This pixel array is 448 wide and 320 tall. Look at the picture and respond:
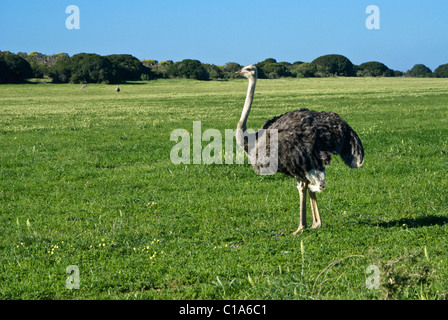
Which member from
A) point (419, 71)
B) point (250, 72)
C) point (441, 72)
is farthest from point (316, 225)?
point (419, 71)

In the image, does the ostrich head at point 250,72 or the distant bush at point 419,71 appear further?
the distant bush at point 419,71

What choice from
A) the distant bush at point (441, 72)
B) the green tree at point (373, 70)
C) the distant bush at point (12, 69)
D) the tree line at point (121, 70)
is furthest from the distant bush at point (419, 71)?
the distant bush at point (12, 69)

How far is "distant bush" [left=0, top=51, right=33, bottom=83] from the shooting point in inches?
3401

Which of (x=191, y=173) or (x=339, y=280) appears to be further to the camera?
(x=191, y=173)

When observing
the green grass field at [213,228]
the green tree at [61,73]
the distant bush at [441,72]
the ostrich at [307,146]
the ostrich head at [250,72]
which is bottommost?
the green grass field at [213,228]

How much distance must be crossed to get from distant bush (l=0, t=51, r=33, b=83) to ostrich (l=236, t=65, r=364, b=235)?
87.2 metres

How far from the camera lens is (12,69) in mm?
87312

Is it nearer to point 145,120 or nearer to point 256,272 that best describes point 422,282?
point 256,272

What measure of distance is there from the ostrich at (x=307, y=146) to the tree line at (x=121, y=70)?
8572 cm

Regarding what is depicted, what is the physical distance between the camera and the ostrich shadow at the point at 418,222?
8203mm

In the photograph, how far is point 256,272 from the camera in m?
6.43

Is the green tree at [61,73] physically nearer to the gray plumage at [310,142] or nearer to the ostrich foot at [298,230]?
the gray plumage at [310,142]
